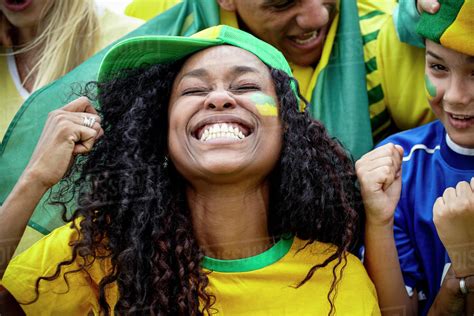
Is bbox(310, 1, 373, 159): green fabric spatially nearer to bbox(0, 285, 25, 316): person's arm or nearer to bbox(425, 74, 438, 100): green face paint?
bbox(425, 74, 438, 100): green face paint

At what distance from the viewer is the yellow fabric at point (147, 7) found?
327 cm

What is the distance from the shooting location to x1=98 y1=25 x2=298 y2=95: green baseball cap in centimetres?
233

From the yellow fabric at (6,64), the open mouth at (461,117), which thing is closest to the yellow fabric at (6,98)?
the yellow fabric at (6,64)

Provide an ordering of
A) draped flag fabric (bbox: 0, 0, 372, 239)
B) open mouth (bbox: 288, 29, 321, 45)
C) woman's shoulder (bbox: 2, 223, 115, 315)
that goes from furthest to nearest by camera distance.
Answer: open mouth (bbox: 288, 29, 321, 45)
draped flag fabric (bbox: 0, 0, 372, 239)
woman's shoulder (bbox: 2, 223, 115, 315)

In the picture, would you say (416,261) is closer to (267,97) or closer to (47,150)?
(267,97)

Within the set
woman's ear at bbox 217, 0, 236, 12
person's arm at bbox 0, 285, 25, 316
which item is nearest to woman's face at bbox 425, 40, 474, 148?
woman's ear at bbox 217, 0, 236, 12

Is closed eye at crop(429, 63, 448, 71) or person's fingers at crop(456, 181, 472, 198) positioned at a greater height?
closed eye at crop(429, 63, 448, 71)

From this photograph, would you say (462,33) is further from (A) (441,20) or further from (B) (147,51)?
(B) (147,51)

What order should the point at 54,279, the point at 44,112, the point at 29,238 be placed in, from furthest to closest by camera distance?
the point at 44,112
the point at 29,238
the point at 54,279

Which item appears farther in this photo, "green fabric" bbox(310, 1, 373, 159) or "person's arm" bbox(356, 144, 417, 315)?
"green fabric" bbox(310, 1, 373, 159)

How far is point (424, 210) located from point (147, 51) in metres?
0.71

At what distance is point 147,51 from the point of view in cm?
237

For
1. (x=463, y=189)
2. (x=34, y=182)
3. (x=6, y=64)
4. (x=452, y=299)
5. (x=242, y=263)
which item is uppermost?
(x=6, y=64)

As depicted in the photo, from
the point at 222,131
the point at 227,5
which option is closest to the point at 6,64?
the point at 227,5
